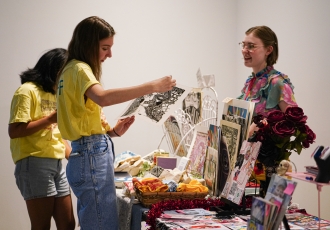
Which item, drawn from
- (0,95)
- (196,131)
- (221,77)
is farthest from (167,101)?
(221,77)

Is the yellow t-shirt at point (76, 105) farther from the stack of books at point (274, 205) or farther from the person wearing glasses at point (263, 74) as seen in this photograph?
the person wearing glasses at point (263, 74)

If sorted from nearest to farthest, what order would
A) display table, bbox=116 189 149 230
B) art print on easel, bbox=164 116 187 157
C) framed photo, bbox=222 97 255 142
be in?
framed photo, bbox=222 97 255 142 → display table, bbox=116 189 149 230 → art print on easel, bbox=164 116 187 157

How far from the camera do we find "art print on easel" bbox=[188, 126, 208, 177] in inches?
103

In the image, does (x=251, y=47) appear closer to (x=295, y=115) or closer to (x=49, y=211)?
(x=295, y=115)

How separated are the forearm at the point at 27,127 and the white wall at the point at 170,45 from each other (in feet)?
4.85

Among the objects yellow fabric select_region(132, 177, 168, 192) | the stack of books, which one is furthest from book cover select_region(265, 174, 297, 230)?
yellow fabric select_region(132, 177, 168, 192)

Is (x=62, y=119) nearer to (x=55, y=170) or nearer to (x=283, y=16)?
(x=55, y=170)

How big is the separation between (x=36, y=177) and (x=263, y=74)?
5.21ft

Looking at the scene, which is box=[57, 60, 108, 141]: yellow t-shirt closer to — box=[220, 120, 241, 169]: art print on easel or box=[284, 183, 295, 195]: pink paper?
box=[220, 120, 241, 169]: art print on easel

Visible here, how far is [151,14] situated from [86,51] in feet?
8.56

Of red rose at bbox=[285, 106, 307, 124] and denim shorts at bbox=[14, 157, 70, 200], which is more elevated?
red rose at bbox=[285, 106, 307, 124]

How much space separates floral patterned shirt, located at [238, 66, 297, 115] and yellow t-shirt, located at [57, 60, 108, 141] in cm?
108

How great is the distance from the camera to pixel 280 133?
172 cm

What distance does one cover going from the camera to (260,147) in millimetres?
1802
